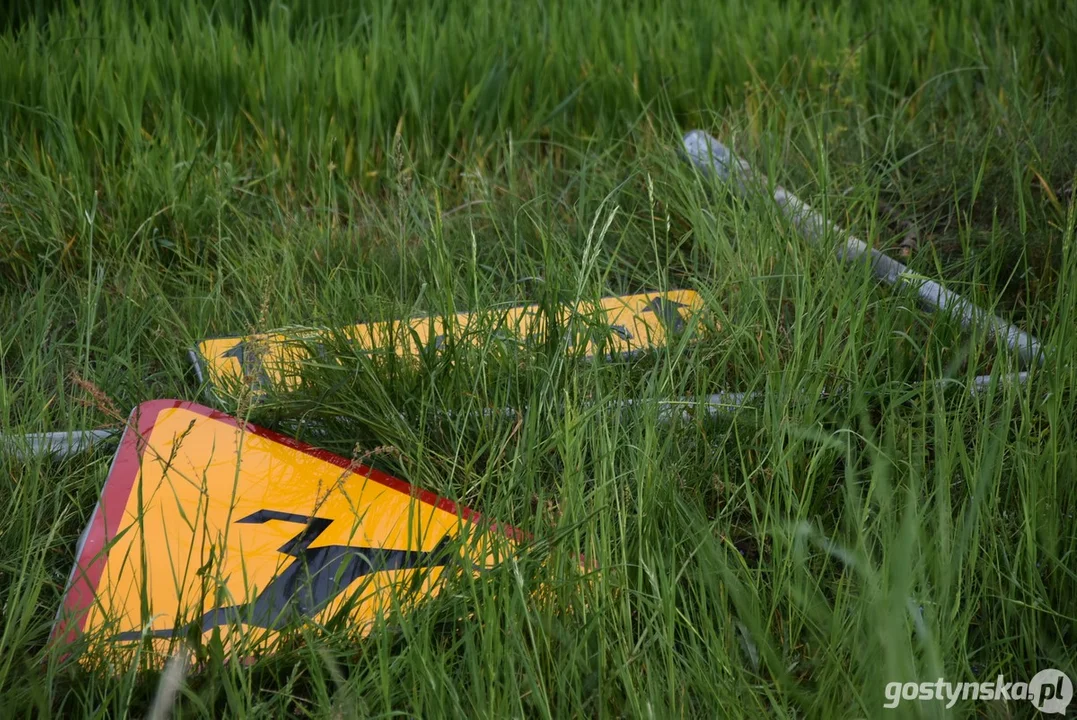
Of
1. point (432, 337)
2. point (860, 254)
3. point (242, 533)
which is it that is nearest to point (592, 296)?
point (432, 337)

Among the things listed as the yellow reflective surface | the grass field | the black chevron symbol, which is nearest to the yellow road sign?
A: the grass field

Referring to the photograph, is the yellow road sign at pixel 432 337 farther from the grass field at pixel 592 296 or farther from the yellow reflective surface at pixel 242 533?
the yellow reflective surface at pixel 242 533

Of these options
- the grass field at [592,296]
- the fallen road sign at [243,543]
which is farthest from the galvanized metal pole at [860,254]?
the fallen road sign at [243,543]

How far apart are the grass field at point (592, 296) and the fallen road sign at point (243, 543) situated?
6cm

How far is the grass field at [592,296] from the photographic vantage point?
1.49m

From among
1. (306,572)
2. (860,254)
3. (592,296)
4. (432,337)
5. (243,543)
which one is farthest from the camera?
(860,254)

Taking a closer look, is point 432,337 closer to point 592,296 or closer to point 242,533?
point 592,296

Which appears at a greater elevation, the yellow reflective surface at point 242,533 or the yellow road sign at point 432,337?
the yellow road sign at point 432,337

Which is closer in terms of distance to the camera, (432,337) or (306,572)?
(306,572)

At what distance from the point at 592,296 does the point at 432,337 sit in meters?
0.36

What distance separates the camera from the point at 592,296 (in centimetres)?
222

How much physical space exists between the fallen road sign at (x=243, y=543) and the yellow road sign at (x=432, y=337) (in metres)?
0.18

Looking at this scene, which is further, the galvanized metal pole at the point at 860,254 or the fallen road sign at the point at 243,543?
the galvanized metal pole at the point at 860,254

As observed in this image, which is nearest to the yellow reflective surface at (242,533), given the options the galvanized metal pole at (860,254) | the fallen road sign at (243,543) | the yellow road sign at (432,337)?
the fallen road sign at (243,543)
